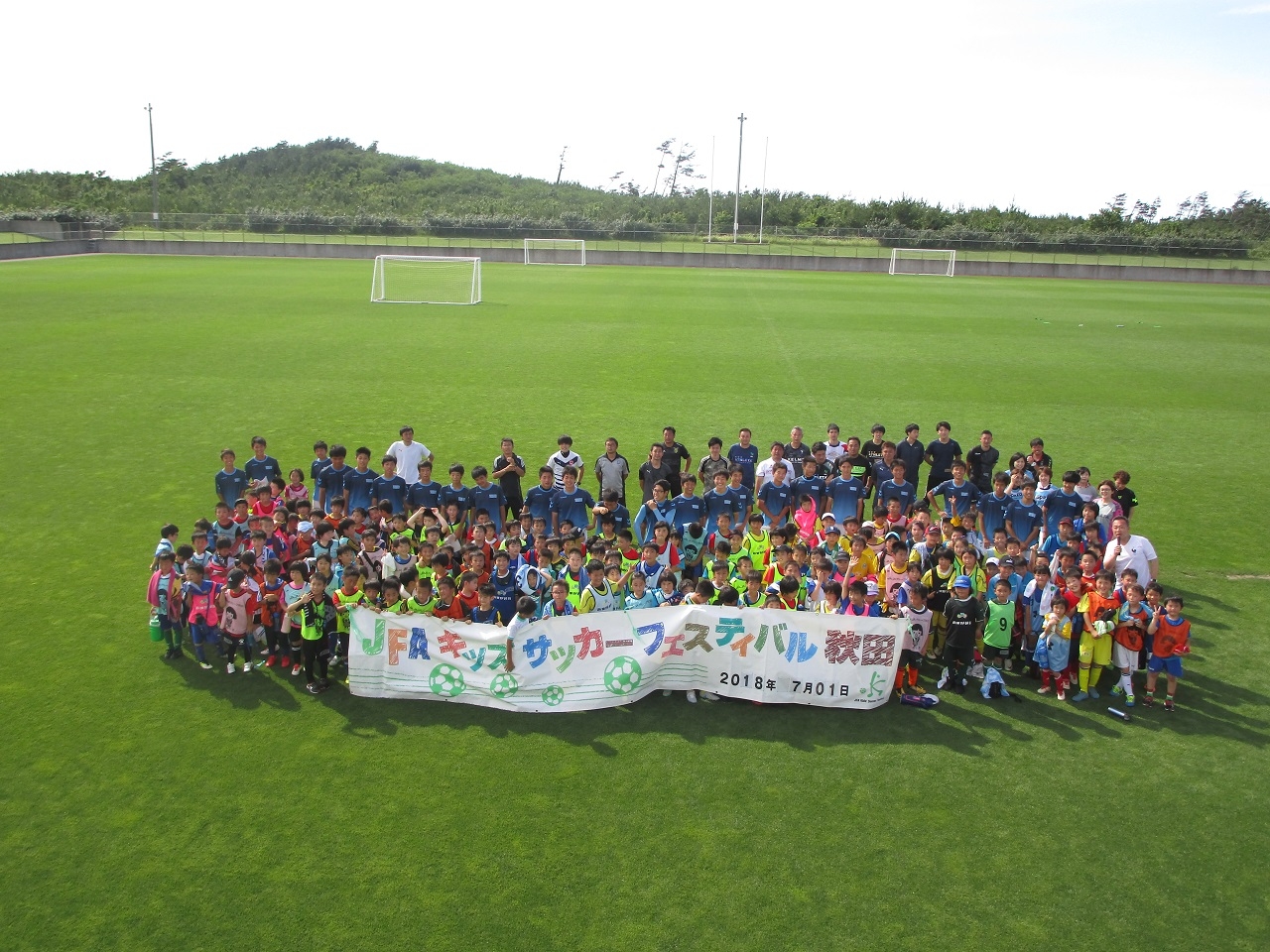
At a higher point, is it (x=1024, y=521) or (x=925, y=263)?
(x=925, y=263)

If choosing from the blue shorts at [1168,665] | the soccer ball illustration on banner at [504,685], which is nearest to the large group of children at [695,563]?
the blue shorts at [1168,665]

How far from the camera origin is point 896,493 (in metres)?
10.9

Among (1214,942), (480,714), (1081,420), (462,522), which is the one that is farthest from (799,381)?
(1214,942)

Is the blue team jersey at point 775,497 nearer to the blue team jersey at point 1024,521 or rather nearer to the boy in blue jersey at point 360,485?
the blue team jersey at point 1024,521

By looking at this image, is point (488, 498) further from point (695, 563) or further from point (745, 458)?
point (745, 458)

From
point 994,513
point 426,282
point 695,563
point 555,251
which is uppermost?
point 555,251

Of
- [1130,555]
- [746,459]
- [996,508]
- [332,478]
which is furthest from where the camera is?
[746,459]

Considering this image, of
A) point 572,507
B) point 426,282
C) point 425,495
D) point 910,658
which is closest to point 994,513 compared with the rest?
point 910,658

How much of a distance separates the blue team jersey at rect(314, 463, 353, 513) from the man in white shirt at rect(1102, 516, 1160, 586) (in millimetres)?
8856

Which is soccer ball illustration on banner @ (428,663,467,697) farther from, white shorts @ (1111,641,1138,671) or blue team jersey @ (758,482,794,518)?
white shorts @ (1111,641,1138,671)

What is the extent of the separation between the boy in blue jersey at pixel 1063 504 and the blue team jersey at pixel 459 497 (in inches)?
272

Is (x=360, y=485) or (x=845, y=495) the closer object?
(x=360, y=485)

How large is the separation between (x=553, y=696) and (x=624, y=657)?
0.70 m

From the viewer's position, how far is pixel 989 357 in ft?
81.7
